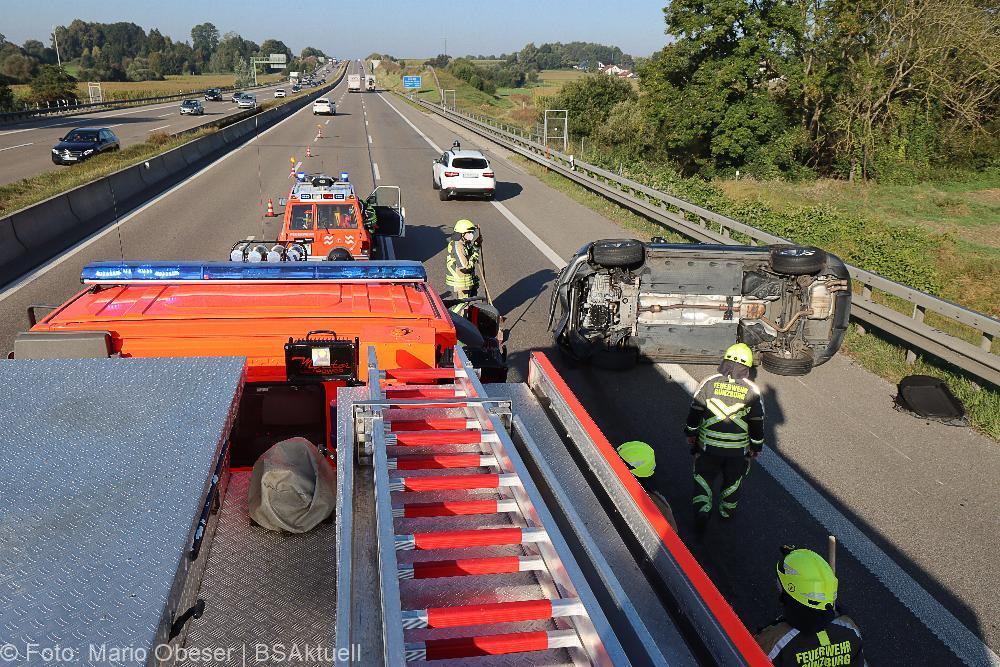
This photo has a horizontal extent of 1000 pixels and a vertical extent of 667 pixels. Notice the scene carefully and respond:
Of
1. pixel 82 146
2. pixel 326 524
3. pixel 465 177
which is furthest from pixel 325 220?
pixel 82 146

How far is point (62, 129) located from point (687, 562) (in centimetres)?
5335

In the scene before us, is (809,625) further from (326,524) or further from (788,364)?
(788,364)

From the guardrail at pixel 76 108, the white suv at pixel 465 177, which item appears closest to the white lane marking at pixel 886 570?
the white suv at pixel 465 177

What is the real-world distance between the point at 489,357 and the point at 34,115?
2334 inches

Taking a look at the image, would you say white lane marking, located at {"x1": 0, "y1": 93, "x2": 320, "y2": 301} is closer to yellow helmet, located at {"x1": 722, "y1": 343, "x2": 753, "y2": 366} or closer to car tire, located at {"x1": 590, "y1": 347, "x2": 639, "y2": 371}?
car tire, located at {"x1": 590, "y1": 347, "x2": 639, "y2": 371}

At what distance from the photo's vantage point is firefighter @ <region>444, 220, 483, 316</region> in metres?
10.5

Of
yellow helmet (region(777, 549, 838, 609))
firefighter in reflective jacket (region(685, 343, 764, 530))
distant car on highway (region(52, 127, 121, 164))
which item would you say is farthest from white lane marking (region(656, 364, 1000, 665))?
distant car on highway (region(52, 127, 121, 164))

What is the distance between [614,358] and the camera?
9.75m

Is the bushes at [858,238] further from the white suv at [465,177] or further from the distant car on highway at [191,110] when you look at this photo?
the distant car on highway at [191,110]

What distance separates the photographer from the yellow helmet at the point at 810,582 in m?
3.85

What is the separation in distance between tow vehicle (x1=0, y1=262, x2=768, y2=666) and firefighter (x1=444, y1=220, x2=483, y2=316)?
18.2ft

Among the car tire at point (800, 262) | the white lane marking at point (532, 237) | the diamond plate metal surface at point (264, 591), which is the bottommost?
the white lane marking at point (532, 237)

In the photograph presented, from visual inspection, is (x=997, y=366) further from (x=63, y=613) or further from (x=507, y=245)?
(x=507, y=245)

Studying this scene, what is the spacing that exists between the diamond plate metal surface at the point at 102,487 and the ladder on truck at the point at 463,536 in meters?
0.65
